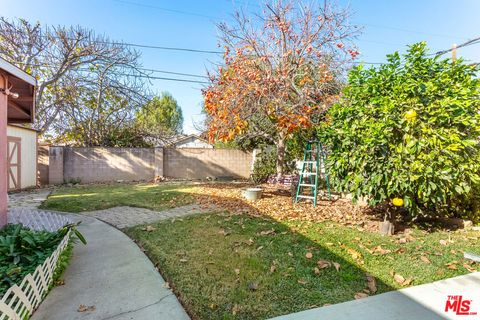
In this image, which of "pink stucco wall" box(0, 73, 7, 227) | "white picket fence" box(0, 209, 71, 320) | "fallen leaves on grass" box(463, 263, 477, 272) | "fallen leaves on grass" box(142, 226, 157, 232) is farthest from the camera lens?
"fallen leaves on grass" box(142, 226, 157, 232)

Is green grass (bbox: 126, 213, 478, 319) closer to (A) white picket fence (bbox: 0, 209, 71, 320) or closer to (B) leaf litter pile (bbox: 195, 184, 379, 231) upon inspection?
(B) leaf litter pile (bbox: 195, 184, 379, 231)

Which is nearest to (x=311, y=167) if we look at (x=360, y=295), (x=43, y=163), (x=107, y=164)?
(x=360, y=295)

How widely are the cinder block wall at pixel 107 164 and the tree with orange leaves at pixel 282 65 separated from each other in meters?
6.18

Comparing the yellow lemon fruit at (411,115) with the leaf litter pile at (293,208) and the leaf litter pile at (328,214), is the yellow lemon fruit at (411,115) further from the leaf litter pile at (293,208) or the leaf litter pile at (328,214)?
the leaf litter pile at (293,208)

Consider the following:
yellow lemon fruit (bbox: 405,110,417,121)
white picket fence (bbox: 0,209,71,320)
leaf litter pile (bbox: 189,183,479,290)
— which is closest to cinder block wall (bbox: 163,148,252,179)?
leaf litter pile (bbox: 189,183,479,290)

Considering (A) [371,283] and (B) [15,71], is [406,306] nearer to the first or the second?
(A) [371,283]

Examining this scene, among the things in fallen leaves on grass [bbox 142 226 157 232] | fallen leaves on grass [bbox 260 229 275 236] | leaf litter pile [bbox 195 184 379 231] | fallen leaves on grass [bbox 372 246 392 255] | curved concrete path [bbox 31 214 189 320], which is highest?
leaf litter pile [bbox 195 184 379 231]

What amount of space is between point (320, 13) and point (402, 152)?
584 cm

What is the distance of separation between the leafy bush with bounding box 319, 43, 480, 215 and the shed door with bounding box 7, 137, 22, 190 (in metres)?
10.7

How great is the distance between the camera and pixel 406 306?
102 inches

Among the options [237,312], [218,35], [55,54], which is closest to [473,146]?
[237,312]

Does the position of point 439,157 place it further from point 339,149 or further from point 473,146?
point 339,149

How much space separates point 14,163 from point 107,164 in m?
3.70

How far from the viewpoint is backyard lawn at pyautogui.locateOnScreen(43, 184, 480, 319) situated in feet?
9.12
